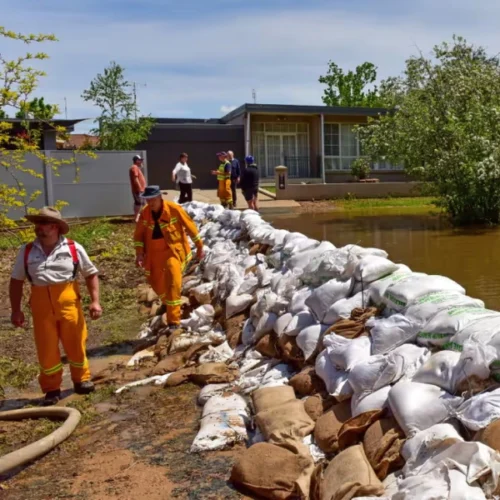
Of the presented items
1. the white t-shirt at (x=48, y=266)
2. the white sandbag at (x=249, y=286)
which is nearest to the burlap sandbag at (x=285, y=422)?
the white t-shirt at (x=48, y=266)

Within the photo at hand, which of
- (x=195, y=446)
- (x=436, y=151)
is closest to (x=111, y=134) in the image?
(x=436, y=151)

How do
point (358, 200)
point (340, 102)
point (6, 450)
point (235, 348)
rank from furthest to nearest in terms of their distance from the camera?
point (340, 102)
point (358, 200)
point (235, 348)
point (6, 450)

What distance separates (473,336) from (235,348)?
2.83m

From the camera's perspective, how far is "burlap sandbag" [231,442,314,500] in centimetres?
329

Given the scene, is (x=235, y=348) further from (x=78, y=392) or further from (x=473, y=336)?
(x=473, y=336)

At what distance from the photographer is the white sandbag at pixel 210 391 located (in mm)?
4828

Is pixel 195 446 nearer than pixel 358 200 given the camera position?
Yes

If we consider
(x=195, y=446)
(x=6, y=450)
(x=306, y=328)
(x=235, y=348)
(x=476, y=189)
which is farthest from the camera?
(x=476, y=189)

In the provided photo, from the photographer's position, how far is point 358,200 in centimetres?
2262

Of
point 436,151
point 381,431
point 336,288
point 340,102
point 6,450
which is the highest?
point 340,102

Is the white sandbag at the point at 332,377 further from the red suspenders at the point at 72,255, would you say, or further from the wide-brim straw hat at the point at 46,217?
the wide-brim straw hat at the point at 46,217

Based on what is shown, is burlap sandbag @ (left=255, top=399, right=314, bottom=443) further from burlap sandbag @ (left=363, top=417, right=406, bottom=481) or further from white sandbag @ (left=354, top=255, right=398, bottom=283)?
white sandbag @ (left=354, top=255, right=398, bottom=283)

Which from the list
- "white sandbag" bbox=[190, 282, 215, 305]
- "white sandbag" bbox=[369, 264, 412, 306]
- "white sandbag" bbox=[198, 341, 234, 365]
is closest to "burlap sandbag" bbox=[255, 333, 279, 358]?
"white sandbag" bbox=[198, 341, 234, 365]

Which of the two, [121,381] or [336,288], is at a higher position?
[336,288]
